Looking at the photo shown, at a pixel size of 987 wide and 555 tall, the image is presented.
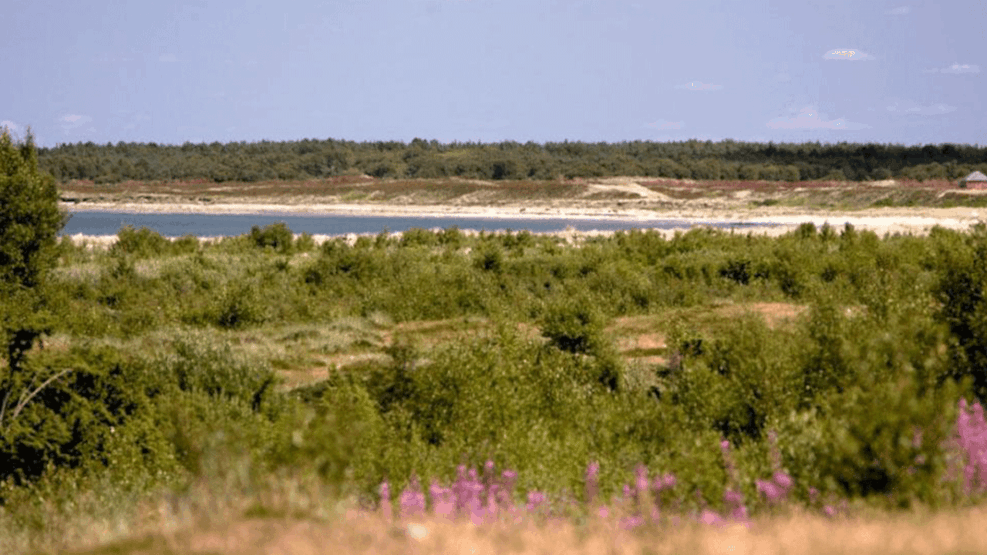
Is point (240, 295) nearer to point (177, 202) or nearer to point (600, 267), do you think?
point (600, 267)

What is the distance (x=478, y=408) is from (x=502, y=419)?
39 cm

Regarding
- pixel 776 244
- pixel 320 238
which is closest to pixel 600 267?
pixel 776 244

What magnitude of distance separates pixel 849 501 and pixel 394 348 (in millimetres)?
10978

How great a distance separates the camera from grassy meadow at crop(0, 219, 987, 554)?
7.17 metres

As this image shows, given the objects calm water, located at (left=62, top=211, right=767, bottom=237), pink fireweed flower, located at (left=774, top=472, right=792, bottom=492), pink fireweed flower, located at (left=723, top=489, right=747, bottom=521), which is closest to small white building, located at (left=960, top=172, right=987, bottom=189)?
calm water, located at (left=62, top=211, right=767, bottom=237)

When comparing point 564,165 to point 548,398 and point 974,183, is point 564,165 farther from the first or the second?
point 548,398

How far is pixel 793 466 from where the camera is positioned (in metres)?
10.4

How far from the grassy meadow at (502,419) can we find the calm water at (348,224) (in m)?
45.6

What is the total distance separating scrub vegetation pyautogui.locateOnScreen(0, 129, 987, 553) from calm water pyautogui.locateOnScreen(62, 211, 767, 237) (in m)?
45.5

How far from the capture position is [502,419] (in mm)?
16062

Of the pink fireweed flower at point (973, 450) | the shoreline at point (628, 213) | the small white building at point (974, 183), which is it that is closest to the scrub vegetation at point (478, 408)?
the pink fireweed flower at point (973, 450)

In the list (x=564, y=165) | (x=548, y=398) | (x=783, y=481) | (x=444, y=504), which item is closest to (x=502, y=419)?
(x=548, y=398)

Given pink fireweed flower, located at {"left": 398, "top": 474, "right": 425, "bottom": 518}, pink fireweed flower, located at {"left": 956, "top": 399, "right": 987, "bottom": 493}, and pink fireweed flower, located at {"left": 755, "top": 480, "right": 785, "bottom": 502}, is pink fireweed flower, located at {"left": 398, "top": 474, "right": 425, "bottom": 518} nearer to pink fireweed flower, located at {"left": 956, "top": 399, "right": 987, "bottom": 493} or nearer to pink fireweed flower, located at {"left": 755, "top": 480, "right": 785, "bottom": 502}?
pink fireweed flower, located at {"left": 755, "top": 480, "right": 785, "bottom": 502}

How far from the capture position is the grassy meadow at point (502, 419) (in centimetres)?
717
